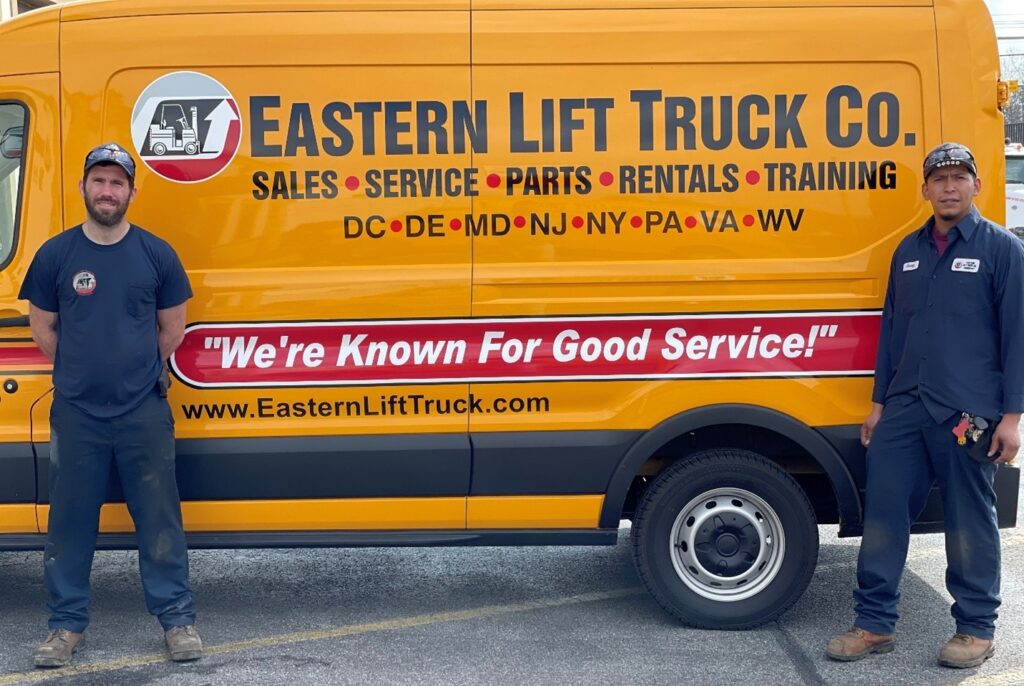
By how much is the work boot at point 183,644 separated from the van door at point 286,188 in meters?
0.68

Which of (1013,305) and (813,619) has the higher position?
(1013,305)

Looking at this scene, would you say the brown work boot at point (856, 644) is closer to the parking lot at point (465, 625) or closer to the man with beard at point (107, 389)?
the parking lot at point (465, 625)

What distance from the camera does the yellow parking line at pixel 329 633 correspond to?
4.18 m

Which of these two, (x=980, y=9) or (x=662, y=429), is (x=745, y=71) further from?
(x=662, y=429)

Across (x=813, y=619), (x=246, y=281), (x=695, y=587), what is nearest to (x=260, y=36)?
(x=246, y=281)

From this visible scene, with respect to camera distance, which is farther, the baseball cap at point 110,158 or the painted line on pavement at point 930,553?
the painted line on pavement at point 930,553

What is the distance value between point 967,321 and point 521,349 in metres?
1.64

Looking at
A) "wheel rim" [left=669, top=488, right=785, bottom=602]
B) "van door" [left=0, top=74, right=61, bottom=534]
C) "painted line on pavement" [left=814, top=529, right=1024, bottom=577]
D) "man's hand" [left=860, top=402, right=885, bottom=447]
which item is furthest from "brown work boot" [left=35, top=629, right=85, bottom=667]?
"painted line on pavement" [left=814, top=529, right=1024, bottom=577]

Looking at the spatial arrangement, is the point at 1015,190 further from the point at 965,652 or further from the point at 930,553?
the point at 965,652

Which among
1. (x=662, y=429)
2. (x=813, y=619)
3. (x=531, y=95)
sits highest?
(x=531, y=95)

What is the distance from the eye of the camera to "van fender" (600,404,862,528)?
4.45 meters

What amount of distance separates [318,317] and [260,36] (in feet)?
3.57

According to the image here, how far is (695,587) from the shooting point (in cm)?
461

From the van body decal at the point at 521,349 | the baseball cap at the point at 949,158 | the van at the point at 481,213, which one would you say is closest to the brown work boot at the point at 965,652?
the van at the point at 481,213
